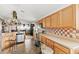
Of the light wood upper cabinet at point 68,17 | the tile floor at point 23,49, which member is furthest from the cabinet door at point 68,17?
the tile floor at point 23,49

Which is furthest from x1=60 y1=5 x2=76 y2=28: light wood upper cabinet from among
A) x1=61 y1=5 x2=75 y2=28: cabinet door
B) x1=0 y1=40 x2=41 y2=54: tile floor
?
x1=0 y1=40 x2=41 y2=54: tile floor

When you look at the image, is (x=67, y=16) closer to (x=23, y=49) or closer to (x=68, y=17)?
(x=68, y=17)

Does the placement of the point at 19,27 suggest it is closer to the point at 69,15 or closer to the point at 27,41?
the point at 27,41

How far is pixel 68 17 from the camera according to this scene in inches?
64.4

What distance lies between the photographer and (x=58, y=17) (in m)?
1.93

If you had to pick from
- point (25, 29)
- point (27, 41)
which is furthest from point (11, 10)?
point (27, 41)

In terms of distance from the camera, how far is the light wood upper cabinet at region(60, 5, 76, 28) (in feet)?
4.92

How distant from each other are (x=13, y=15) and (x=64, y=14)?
874 mm

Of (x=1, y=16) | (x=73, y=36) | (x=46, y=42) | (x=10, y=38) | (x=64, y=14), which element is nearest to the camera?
(x=1, y=16)

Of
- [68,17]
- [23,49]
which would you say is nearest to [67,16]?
[68,17]

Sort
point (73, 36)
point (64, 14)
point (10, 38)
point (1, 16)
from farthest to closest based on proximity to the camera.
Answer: point (64, 14) < point (73, 36) < point (10, 38) < point (1, 16)

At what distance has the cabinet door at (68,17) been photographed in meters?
1.52

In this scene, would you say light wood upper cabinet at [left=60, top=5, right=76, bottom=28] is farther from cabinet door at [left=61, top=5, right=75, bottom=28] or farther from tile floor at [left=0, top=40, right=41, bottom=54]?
tile floor at [left=0, top=40, right=41, bottom=54]

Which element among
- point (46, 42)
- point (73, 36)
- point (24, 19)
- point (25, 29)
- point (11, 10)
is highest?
point (11, 10)
